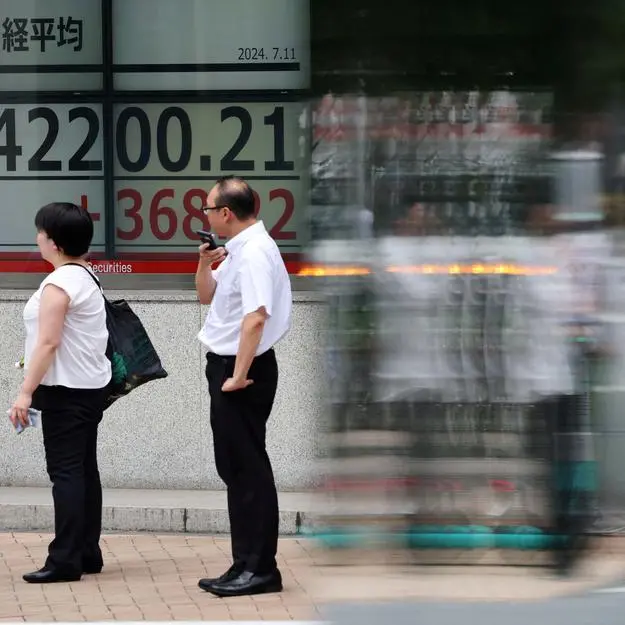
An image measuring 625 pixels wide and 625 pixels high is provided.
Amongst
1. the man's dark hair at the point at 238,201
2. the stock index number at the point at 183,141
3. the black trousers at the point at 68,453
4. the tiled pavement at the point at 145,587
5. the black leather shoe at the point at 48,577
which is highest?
the stock index number at the point at 183,141

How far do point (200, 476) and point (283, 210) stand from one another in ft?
5.17

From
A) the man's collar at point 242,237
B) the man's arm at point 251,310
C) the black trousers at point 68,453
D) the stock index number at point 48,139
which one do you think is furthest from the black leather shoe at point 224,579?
the stock index number at point 48,139

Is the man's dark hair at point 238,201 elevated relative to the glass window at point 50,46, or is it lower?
lower

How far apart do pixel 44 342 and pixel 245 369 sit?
879mm

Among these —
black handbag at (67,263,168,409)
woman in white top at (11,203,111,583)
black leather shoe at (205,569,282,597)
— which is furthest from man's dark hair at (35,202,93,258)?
black leather shoe at (205,569,282,597)

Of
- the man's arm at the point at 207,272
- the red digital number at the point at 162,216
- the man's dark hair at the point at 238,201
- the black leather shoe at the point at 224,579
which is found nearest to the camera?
the man's dark hair at the point at 238,201

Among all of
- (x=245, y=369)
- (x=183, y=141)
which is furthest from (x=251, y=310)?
(x=183, y=141)

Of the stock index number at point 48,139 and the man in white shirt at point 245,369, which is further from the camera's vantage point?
the stock index number at point 48,139

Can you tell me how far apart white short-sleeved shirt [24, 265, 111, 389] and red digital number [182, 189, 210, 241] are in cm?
269

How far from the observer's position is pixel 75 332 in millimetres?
6367

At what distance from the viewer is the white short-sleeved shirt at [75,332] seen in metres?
6.34

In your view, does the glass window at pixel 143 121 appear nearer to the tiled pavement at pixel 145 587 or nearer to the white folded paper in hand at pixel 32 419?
the tiled pavement at pixel 145 587

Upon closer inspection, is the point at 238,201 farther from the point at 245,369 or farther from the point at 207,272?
the point at 245,369

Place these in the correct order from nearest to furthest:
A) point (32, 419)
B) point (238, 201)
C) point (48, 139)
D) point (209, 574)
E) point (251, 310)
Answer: point (251, 310), point (238, 201), point (32, 419), point (209, 574), point (48, 139)
